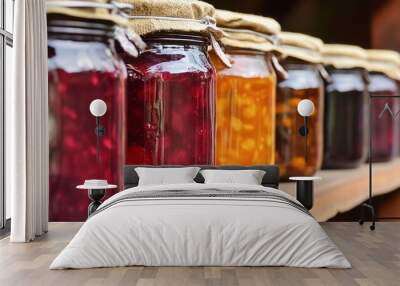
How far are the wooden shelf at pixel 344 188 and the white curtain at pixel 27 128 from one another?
9.28 ft

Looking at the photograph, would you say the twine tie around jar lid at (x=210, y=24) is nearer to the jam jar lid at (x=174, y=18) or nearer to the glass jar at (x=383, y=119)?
the jam jar lid at (x=174, y=18)

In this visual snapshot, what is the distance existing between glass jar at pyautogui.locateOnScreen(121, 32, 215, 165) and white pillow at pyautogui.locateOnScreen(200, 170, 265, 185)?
1.72 feet

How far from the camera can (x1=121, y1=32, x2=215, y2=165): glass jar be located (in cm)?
716

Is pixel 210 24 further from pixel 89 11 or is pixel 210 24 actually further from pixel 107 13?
pixel 89 11

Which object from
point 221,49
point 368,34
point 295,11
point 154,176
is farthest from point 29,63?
point 368,34

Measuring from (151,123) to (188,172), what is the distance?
0.75m

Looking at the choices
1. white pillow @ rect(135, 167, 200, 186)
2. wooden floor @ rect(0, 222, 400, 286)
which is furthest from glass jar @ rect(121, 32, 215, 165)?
wooden floor @ rect(0, 222, 400, 286)

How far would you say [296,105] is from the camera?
7410mm

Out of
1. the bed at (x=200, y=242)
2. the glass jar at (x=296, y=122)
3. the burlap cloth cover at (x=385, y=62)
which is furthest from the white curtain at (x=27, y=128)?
the burlap cloth cover at (x=385, y=62)

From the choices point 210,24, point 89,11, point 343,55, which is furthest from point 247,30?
point 89,11

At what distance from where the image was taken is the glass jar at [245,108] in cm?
727

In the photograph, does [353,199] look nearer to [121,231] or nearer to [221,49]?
[221,49]

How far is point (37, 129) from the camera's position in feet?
20.9

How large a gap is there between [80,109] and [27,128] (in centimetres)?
125
